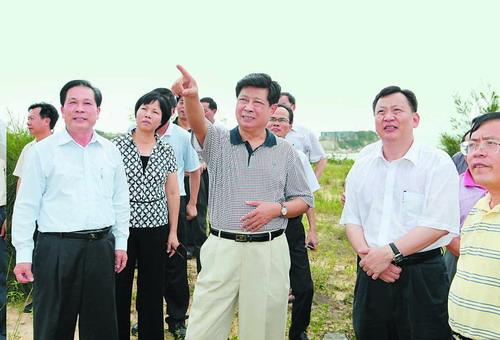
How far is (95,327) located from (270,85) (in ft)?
5.87

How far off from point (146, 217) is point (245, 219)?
962mm

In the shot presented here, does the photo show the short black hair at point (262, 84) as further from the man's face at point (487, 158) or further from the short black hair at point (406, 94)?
the man's face at point (487, 158)

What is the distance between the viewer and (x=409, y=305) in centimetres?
256

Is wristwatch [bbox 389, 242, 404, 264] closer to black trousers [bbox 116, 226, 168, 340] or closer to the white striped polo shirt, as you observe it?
the white striped polo shirt

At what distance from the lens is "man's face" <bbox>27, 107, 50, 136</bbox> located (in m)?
4.46

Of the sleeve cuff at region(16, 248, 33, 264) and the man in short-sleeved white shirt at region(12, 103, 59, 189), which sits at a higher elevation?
the man in short-sleeved white shirt at region(12, 103, 59, 189)

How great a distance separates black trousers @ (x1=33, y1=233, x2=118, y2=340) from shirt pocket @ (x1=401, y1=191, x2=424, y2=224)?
5.66 ft

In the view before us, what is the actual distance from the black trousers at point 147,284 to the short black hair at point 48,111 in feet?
5.81

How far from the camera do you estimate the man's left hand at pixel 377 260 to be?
2.54 meters

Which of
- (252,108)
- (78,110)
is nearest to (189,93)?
(252,108)

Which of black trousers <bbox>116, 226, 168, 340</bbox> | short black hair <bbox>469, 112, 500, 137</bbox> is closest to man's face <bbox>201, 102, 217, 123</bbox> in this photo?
black trousers <bbox>116, 226, 168, 340</bbox>

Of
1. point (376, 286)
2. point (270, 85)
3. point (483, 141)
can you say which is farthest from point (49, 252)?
point (483, 141)

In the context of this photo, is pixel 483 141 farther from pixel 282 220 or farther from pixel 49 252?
pixel 49 252

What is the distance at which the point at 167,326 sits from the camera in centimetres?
425
